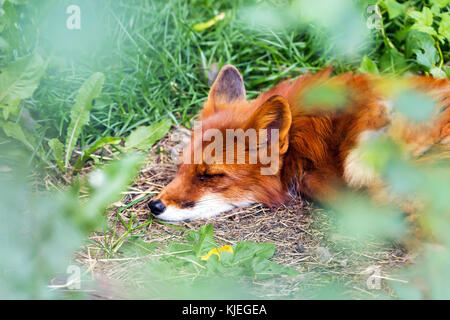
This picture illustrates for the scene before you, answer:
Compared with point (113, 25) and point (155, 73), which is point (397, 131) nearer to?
point (155, 73)

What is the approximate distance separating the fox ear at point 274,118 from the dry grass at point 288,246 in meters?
0.55

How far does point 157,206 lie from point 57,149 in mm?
1063

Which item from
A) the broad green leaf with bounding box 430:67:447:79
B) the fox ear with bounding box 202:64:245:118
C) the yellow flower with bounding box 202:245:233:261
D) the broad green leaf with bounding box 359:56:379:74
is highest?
the broad green leaf with bounding box 359:56:379:74

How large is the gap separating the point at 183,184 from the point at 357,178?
3.96 feet

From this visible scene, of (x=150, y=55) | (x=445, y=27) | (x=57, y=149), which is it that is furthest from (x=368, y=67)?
(x=57, y=149)

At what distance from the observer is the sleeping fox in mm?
3090

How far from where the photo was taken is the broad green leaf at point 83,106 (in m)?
3.92

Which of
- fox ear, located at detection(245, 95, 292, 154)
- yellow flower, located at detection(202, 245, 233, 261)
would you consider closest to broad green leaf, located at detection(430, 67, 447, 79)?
fox ear, located at detection(245, 95, 292, 154)

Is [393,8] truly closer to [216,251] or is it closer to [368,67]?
[368,67]

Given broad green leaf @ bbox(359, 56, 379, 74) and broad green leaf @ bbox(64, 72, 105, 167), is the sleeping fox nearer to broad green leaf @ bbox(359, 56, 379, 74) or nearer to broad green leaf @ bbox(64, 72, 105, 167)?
broad green leaf @ bbox(359, 56, 379, 74)

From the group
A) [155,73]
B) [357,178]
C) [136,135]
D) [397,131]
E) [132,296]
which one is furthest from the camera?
[155,73]

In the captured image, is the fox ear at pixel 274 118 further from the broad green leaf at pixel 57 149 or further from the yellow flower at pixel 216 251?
the broad green leaf at pixel 57 149
